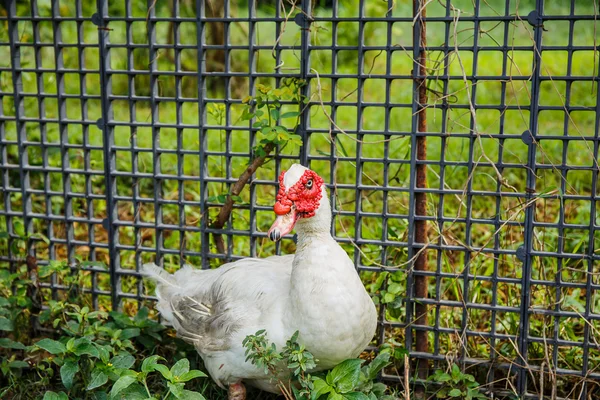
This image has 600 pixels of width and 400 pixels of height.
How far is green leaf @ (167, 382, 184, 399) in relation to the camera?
9.32 ft

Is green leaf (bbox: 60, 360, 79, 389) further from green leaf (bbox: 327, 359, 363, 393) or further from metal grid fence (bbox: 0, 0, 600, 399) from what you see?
green leaf (bbox: 327, 359, 363, 393)

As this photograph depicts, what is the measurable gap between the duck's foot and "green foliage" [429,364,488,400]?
0.90 m

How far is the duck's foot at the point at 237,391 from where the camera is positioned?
10.4 ft

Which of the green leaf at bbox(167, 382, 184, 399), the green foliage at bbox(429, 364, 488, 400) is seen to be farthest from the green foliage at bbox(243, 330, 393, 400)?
the green foliage at bbox(429, 364, 488, 400)

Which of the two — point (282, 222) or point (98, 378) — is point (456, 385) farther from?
point (98, 378)

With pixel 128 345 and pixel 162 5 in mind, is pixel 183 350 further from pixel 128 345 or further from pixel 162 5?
pixel 162 5

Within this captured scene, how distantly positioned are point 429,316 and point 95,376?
5.83ft

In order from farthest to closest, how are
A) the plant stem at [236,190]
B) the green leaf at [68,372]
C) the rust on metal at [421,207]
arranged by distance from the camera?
the plant stem at [236,190] → the rust on metal at [421,207] → the green leaf at [68,372]

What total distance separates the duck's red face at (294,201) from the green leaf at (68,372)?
1.17 m

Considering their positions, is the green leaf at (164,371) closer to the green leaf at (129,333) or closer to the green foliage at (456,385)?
the green leaf at (129,333)

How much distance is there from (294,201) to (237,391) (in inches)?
38.1

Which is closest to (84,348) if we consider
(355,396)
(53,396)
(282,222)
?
(53,396)

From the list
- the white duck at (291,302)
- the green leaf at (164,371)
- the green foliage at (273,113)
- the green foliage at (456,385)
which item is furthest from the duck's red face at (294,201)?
the green foliage at (456,385)

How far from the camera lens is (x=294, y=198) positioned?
2797mm
